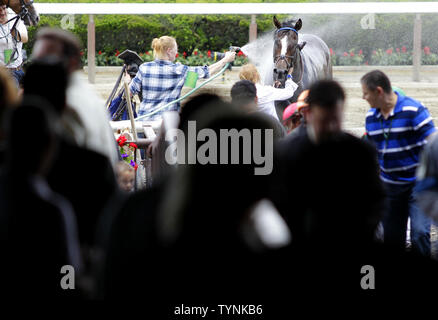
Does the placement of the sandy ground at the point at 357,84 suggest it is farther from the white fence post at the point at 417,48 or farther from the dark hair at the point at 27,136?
the dark hair at the point at 27,136

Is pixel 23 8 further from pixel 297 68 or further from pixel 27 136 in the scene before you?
pixel 27 136

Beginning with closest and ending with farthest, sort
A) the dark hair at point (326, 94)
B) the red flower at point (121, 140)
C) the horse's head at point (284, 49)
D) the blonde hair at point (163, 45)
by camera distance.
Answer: the dark hair at point (326, 94) < the red flower at point (121, 140) < the blonde hair at point (163, 45) < the horse's head at point (284, 49)

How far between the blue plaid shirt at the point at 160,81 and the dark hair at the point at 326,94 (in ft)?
14.6

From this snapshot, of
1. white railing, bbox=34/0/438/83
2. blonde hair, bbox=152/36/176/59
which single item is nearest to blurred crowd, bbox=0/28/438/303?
blonde hair, bbox=152/36/176/59

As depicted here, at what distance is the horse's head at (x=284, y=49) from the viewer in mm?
8898

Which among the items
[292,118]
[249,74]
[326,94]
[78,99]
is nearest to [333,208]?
[326,94]

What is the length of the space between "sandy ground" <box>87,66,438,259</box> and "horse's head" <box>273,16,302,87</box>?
425cm

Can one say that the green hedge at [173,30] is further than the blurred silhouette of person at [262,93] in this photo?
Yes

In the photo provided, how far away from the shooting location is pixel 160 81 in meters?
8.05

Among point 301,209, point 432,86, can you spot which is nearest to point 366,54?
point 432,86

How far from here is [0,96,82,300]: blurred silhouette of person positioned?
2631 millimetres

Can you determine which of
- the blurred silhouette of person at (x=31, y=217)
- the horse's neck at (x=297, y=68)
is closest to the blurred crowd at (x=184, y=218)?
the blurred silhouette of person at (x=31, y=217)

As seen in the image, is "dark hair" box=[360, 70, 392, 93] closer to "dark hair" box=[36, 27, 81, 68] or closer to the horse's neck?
"dark hair" box=[36, 27, 81, 68]
